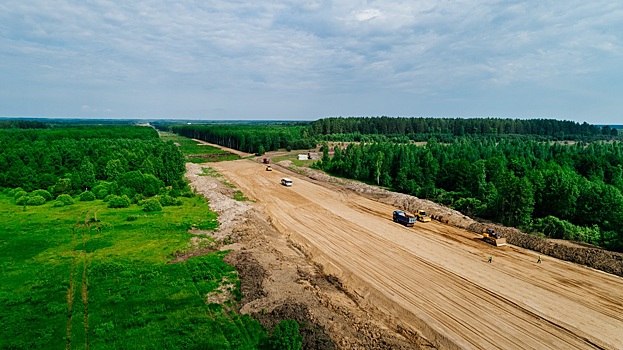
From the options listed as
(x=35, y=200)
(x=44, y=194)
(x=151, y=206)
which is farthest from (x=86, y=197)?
(x=151, y=206)

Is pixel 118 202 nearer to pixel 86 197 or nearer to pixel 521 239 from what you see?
pixel 86 197

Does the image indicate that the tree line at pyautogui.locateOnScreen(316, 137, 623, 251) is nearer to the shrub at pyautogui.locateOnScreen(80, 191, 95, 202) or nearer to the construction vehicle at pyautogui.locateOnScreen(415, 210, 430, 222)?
the construction vehicle at pyautogui.locateOnScreen(415, 210, 430, 222)

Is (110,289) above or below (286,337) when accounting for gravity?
below

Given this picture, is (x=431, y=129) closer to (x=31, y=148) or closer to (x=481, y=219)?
(x=481, y=219)

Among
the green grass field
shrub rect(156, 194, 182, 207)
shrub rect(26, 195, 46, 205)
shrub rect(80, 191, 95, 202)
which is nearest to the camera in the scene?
the green grass field

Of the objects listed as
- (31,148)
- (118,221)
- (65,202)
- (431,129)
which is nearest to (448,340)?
(118,221)

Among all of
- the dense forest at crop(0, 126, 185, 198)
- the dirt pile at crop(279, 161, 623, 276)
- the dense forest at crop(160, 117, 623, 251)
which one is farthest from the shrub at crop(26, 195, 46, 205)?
the dense forest at crop(160, 117, 623, 251)
